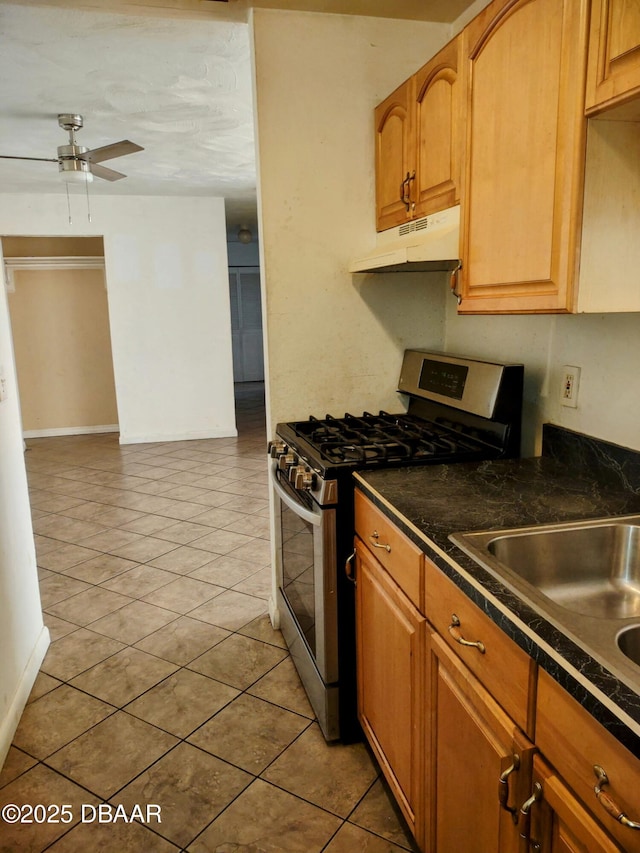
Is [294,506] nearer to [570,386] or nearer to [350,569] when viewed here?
[350,569]

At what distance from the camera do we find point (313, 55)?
2193 millimetres

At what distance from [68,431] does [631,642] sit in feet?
22.9

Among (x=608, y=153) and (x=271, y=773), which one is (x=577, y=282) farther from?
(x=271, y=773)

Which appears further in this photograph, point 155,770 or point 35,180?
point 35,180

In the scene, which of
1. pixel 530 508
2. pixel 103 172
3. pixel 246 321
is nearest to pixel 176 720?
pixel 530 508

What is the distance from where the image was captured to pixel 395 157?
2152 millimetres

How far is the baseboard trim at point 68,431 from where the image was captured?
6.86 meters

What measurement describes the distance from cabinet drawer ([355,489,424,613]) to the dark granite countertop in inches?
1.6

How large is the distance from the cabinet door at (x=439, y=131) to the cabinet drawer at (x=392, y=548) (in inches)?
37.5

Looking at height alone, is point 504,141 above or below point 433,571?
above

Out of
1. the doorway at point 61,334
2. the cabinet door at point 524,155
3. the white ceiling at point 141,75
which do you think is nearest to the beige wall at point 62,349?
the doorway at point 61,334

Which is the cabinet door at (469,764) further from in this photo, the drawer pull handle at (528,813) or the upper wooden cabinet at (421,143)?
the upper wooden cabinet at (421,143)

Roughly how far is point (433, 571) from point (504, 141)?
3.48ft

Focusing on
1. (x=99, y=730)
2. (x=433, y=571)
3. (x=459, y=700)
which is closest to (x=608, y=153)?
(x=433, y=571)
